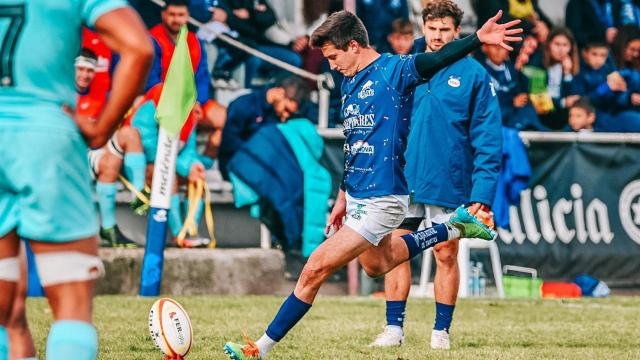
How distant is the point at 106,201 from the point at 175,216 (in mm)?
772

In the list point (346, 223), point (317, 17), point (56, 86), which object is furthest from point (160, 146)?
point (56, 86)

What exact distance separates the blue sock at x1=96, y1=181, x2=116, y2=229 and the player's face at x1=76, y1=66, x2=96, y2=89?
1041 mm

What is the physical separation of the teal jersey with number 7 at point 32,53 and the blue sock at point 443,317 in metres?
4.55

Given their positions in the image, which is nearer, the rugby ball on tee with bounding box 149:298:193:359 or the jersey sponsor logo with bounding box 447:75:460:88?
the rugby ball on tee with bounding box 149:298:193:359

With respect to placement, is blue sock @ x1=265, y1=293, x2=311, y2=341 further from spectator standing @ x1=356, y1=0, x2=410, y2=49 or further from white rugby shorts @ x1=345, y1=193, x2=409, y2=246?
spectator standing @ x1=356, y1=0, x2=410, y2=49

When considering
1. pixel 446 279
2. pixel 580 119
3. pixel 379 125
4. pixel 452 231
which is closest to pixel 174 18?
pixel 580 119

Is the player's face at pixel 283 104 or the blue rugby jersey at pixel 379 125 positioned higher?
the blue rugby jersey at pixel 379 125

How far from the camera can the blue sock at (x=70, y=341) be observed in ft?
14.4

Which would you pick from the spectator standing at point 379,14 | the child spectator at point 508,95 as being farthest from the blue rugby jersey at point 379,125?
the child spectator at point 508,95

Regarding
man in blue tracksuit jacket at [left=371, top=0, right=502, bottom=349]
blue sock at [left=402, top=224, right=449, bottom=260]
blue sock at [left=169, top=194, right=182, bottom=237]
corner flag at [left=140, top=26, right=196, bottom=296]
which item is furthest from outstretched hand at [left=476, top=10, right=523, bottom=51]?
blue sock at [left=169, top=194, right=182, bottom=237]

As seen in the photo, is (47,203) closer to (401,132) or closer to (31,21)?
(31,21)

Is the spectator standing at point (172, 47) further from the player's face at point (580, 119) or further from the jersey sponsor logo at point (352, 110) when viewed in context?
the jersey sponsor logo at point (352, 110)

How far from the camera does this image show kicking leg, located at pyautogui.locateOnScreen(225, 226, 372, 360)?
7125 mm

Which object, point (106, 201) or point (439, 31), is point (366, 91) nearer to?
point (439, 31)
